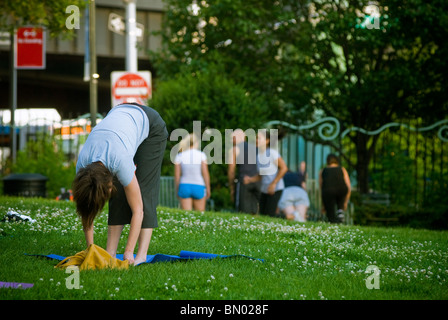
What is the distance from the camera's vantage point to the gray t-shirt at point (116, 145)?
5.90m

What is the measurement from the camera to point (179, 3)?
1833 centimetres

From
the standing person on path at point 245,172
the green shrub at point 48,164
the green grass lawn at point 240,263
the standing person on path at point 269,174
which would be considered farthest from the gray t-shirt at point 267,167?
the green shrub at point 48,164

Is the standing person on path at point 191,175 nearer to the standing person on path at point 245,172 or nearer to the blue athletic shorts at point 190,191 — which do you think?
the blue athletic shorts at point 190,191

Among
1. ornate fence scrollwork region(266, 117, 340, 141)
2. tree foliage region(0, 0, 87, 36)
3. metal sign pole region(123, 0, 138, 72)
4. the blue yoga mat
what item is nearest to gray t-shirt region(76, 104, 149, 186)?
the blue yoga mat

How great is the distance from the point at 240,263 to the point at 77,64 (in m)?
29.9

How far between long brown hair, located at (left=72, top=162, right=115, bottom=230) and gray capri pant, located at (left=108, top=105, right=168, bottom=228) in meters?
0.61

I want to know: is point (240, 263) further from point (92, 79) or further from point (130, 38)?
point (130, 38)

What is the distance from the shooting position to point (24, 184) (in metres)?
15.0

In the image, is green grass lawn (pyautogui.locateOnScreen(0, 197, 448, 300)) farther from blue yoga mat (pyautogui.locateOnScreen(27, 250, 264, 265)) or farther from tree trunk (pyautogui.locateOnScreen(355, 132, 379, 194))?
tree trunk (pyautogui.locateOnScreen(355, 132, 379, 194))

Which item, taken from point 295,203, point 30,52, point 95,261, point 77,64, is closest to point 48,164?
point 30,52

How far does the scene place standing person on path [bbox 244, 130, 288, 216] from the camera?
11.9m
